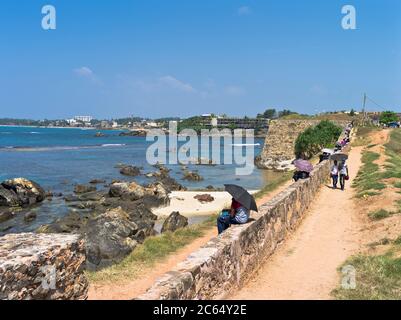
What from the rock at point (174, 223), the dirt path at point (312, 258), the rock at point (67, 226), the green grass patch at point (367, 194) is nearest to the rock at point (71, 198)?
the rock at point (67, 226)

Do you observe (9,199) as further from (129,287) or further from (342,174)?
(129,287)

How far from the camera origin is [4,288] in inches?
195

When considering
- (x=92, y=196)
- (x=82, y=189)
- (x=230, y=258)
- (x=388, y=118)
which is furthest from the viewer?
(x=388, y=118)

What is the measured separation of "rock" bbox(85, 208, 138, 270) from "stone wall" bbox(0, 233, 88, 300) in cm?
756

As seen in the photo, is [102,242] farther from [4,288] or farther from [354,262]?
[4,288]

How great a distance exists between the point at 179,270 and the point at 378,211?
29.9 feet

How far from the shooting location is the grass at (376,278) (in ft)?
23.3

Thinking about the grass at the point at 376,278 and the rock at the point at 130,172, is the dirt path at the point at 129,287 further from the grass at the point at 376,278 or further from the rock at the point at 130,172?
the rock at the point at 130,172

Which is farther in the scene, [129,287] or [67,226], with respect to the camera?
[67,226]

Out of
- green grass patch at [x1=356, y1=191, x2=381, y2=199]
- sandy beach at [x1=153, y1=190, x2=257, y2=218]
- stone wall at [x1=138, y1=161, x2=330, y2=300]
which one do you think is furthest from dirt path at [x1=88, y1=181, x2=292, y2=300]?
sandy beach at [x1=153, y1=190, x2=257, y2=218]

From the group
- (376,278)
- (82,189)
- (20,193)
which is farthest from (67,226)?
(376,278)

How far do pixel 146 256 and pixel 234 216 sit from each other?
3488mm

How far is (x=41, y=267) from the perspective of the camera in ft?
18.0
